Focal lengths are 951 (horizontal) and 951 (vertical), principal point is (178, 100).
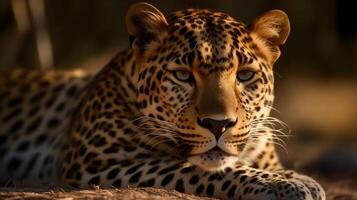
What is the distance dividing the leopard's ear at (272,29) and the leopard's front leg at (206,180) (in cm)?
115

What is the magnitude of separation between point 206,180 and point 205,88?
0.73m

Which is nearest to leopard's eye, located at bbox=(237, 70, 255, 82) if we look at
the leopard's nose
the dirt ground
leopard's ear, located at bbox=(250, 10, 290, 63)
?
leopard's ear, located at bbox=(250, 10, 290, 63)

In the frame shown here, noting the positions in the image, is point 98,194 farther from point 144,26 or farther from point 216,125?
point 144,26

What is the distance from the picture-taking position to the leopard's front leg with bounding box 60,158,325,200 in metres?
7.32

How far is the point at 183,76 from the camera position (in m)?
7.86

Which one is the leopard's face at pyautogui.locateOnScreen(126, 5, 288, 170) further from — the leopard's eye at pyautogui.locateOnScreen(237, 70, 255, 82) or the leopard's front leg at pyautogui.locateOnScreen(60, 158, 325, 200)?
the leopard's front leg at pyautogui.locateOnScreen(60, 158, 325, 200)

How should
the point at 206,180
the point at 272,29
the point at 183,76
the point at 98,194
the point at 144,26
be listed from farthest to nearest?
the point at 272,29
the point at 144,26
the point at 183,76
the point at 206,180
the point at 98,194

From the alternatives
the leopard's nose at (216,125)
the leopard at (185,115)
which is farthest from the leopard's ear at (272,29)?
the leopard's nose at (216,125)

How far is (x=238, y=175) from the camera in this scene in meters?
7.56

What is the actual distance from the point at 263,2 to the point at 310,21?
112cm

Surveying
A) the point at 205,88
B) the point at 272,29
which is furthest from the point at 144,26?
the point at 272,29

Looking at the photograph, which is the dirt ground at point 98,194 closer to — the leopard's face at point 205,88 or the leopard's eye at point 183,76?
the leopard's face at point 205,88

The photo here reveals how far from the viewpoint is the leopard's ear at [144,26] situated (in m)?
8.18

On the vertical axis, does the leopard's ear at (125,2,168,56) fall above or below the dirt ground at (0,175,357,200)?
above
